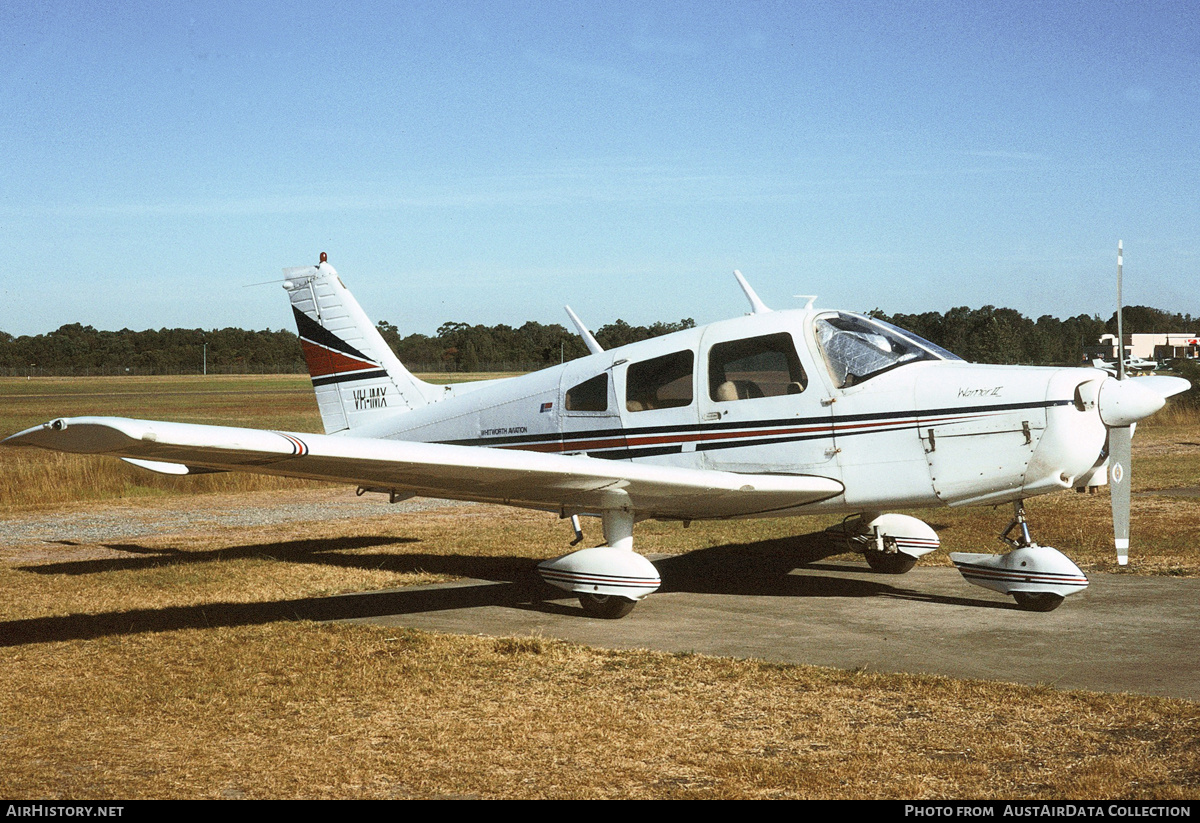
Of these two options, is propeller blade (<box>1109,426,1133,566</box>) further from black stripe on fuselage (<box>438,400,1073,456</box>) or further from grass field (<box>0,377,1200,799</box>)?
grass field (<box>0,377,1200,799</box>)

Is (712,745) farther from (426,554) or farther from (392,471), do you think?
(426,554)

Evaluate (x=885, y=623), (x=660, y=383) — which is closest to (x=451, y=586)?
(x=660, y=383)

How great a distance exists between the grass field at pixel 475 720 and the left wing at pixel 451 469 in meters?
1.24

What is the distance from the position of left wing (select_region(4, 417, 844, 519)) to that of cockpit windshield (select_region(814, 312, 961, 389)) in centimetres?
92

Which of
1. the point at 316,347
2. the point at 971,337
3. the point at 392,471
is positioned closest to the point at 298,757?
the point at 392,471

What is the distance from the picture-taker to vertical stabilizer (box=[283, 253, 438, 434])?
12023 millimetres

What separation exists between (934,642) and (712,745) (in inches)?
116

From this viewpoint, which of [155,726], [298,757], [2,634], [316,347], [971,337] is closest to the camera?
[298,757]

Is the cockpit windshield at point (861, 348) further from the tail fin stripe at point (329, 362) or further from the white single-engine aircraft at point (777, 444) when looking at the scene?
the tail fin stripe at point (329, 362)

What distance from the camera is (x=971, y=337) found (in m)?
59.4

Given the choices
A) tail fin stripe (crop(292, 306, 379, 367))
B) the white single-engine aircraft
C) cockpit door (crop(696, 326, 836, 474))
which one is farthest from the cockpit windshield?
tail fin stripe (crop(292, 306, 379, 367))

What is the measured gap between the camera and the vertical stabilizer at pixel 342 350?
12023 mm
